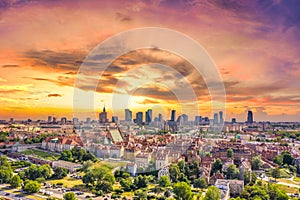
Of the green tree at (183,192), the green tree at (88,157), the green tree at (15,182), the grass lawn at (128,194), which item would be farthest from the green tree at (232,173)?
the green tree at (15,182)

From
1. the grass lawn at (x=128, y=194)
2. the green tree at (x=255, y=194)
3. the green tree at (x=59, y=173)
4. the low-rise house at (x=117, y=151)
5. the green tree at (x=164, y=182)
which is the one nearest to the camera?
the green tree at (x=255, y=194)

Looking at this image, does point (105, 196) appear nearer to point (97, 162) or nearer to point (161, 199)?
point (161, 199)

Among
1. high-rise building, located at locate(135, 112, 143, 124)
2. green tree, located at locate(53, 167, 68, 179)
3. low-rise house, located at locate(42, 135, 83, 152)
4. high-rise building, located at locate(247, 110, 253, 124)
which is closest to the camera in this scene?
green tree, located at locate(53, 167, 68, 179)

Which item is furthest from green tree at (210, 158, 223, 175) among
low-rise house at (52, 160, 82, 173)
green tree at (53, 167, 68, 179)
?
green tree at (53, 167, 68, 179)

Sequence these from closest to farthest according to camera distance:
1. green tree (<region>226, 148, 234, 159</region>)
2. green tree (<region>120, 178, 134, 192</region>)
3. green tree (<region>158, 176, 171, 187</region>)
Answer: green tree (<region>120, 178, 134, 192</region>)
green tree (<region>158, 176, 171, 187</region>)
green tree (<region>226, 148, 234, 159</region>)

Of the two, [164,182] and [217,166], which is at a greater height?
[217,166]

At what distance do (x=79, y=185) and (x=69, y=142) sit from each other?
8788mm

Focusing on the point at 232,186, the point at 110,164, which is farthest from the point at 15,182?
the point at 232,186

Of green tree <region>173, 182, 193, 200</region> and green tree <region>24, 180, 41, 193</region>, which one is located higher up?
green tree <region>173, 182, 193, 200</region>

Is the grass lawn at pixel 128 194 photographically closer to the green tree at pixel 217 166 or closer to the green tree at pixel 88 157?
the green tree at pixel 217 166

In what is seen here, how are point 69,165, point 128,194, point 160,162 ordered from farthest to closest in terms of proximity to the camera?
1. point 69,165
2. point 160,162
3. point 128,194

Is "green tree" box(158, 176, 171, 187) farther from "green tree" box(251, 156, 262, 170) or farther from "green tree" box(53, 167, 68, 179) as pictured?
"green tree" box(251, 156, 262, 170)

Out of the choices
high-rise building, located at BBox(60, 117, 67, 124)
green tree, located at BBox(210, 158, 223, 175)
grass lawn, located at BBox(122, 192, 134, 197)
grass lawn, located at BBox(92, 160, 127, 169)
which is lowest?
grass lawn, located at BBox(122, 192, 134, 197)

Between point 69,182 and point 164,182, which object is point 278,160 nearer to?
point 164,182
